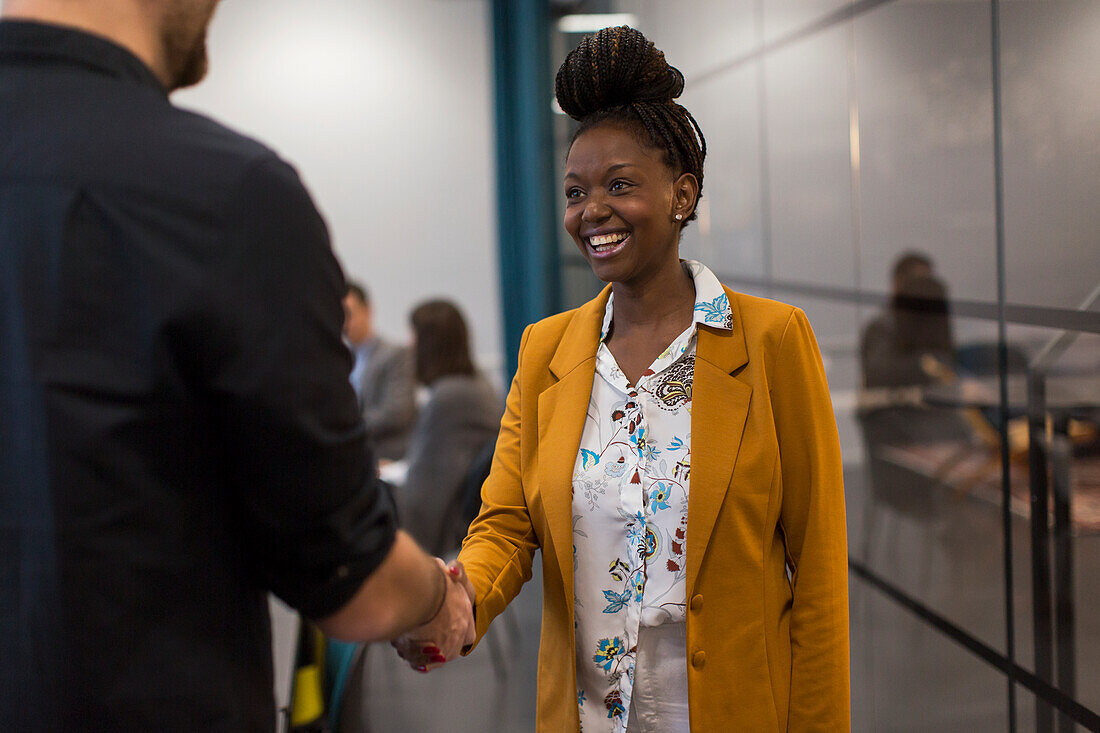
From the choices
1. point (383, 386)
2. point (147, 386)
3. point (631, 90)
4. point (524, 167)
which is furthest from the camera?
point (524, 167)

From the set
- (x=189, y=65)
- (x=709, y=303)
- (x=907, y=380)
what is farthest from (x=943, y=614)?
(x=189, y=65)

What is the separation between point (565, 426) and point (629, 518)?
154mm

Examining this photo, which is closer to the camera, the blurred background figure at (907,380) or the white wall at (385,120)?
the blurred background figure at (907,380)

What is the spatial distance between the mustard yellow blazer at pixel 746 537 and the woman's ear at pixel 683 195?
0.14 metres

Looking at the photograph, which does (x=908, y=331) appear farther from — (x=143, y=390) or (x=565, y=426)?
(x=143, y=390)

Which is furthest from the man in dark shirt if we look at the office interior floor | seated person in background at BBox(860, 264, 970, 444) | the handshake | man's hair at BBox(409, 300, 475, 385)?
man's hair at BBox(409, 300, 475, 385)

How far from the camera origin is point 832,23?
206 centimetres

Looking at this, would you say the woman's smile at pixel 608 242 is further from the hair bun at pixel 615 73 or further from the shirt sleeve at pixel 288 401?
the shirt sleeve at pixel 288 401

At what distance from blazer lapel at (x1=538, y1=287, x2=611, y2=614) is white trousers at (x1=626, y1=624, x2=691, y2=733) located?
0.40ft

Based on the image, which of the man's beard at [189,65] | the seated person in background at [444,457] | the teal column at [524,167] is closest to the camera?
the man's beard at [189,65]

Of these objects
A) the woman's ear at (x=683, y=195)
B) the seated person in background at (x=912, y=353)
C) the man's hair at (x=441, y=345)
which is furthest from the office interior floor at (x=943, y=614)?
the man's hair at (x=441, y=345)

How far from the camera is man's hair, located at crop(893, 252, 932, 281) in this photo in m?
1.80

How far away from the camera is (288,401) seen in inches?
29.7

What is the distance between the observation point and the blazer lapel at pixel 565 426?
125 cm
